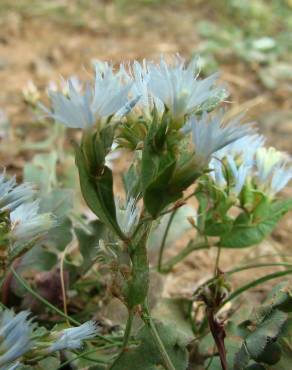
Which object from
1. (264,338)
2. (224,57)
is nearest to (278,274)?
(264,338)

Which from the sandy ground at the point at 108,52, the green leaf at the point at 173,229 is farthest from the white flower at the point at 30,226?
the sandy ground at the point at 108,52

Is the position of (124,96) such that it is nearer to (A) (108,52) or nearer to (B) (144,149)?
(B) (144,149)

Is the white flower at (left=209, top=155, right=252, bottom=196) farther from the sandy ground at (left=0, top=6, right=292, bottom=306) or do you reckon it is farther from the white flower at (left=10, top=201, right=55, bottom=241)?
the sandy ground at (left=0, top=6, right=292, bottom=306)

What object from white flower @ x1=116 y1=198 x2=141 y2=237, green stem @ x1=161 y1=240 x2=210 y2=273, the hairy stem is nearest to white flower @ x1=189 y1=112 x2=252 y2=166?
white flower @ x1=116 y1=198 x2=141 y2=237

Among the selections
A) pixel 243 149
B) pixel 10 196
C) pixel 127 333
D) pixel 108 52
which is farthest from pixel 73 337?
pixel 108 52

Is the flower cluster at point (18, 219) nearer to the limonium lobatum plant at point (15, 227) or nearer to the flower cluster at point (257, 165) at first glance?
the limonium lobatum plant at point (15, 227)

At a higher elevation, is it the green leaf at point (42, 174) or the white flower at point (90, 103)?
the white flower at point (90, 103)
